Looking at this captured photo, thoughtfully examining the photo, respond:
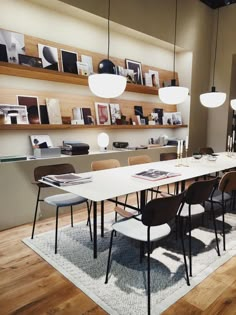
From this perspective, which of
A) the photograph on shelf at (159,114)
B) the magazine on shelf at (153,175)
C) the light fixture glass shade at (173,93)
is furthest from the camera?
the photograph on shelf at (159,114)

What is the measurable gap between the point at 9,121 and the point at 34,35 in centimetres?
117

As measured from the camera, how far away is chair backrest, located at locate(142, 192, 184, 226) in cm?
170

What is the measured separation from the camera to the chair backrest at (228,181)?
8.25 feet

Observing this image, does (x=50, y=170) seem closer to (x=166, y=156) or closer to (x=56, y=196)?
(x=56, y=196)

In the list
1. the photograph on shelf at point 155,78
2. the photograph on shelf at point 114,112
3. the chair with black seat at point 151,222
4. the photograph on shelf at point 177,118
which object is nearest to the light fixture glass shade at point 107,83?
the chair with black seat at point 151,222

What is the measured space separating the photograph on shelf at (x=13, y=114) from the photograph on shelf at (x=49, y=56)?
0.64 meters

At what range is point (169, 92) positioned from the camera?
2.89 m

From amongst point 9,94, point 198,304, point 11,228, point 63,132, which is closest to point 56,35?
point 9,94

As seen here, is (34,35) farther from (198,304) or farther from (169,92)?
(198,304)

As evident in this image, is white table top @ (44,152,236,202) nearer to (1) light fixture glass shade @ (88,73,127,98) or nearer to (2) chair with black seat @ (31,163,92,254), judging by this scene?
(2) chair with black seat @ (31,163,92,254)

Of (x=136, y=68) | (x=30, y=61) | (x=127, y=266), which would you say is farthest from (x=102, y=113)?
(x=127, y=266)

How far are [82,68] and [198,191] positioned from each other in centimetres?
251

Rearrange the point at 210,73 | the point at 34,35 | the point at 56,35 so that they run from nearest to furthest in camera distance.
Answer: the point at 34,35 → the point at 56,35 → the point at 210,73

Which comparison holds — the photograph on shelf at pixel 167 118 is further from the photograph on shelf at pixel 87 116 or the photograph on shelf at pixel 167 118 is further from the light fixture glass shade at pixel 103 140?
the photograph on shelf at pixel 87 116
